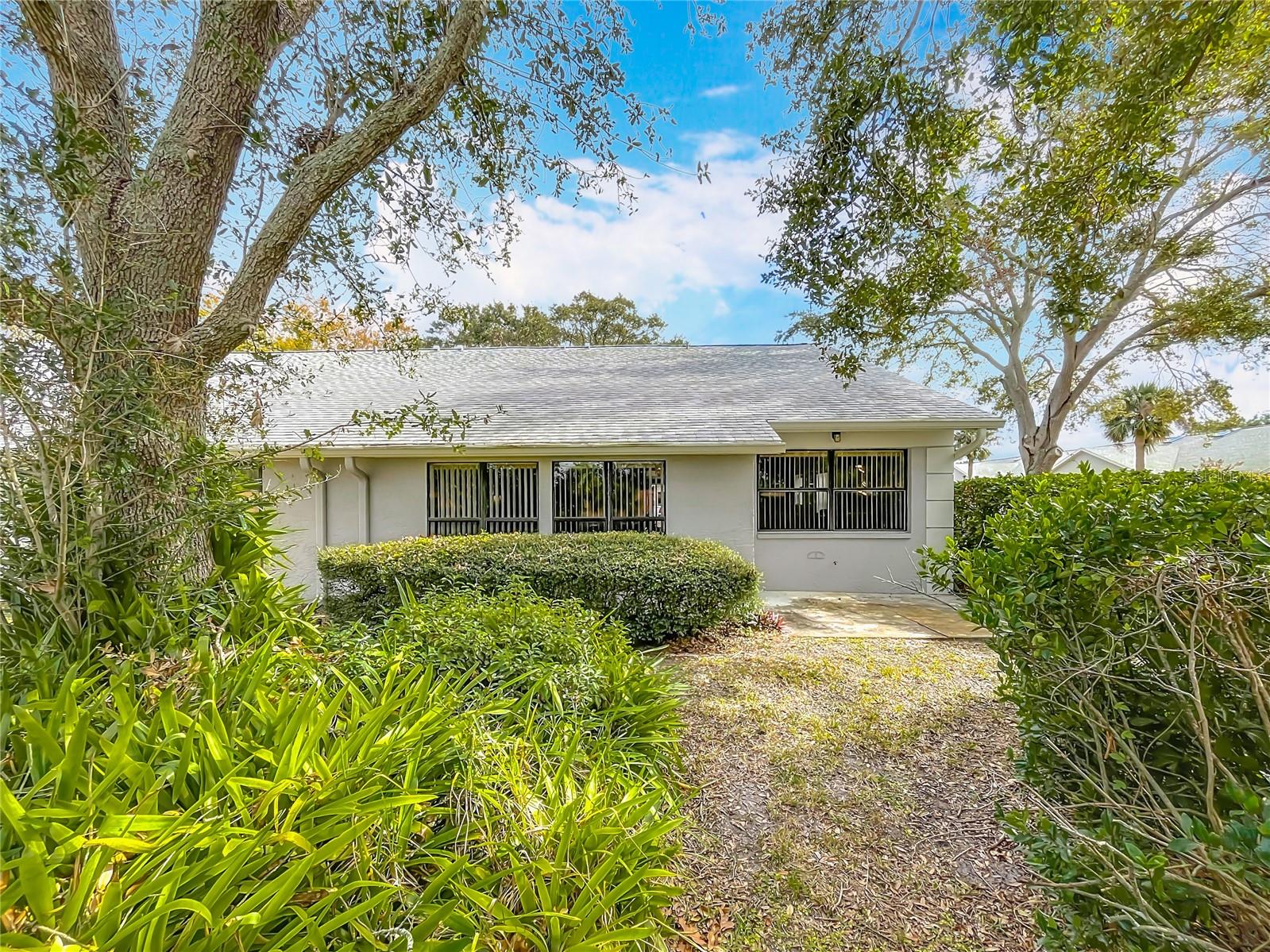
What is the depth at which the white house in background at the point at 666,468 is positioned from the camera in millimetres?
8500

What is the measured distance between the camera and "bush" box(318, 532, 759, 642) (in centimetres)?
621

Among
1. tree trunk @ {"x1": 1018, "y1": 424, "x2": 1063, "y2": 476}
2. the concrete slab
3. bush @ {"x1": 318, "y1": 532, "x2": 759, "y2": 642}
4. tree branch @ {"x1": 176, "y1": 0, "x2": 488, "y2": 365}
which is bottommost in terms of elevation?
the concrete slab

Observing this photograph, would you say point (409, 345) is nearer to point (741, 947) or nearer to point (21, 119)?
point (21, 119)

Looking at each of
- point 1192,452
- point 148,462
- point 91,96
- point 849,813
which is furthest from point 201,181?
point 1192,452

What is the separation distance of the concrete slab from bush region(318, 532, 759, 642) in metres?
1.18

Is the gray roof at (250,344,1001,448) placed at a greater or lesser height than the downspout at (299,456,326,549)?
greater

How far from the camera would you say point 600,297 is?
2628 cm

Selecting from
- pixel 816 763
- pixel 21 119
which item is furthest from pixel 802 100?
pixel 816 763

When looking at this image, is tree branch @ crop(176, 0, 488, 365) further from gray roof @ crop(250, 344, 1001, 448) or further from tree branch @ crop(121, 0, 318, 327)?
gray roof @ crop(250, 344, 1001, 448)

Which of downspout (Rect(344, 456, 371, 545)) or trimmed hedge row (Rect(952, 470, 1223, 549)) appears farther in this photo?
trimmed hedge row (Rect(952, 470, 1223, 549))

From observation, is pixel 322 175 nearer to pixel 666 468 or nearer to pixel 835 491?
pixel 666 468

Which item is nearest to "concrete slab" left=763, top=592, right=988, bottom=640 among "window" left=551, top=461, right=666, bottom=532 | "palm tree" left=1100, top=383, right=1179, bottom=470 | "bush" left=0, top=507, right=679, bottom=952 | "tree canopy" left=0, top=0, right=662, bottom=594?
"window" left=551, top=461, right=666, bottom=532

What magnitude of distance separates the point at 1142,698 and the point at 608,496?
7.55 metres

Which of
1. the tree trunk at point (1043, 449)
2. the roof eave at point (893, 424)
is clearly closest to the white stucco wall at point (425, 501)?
the roof eave at point (893, 424)
